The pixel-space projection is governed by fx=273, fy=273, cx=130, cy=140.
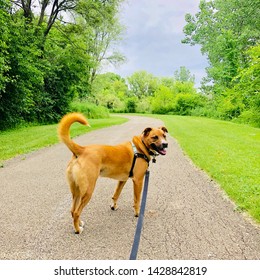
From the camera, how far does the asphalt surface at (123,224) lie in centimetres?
314

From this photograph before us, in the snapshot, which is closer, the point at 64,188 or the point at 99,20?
the point at 64,188

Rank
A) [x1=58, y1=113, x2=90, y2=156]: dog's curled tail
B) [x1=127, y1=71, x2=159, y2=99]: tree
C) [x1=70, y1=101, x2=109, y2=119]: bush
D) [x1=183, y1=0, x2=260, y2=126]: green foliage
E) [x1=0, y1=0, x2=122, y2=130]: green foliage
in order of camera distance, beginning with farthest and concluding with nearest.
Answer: [x1=127, y1=71, x2=159, y2=99]: tree
[x1=183, y1=0, x2=260, y2=126]: green foliage
[x1=70, y1=101, x2=109, y2=119]: bush
[x1=0, y1=0, x2=122, y2=130]: green foliage
[x1=58, y1=113, x2=90, y2=156]: dog's curled tail

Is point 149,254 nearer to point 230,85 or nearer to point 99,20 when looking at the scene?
point 99,20

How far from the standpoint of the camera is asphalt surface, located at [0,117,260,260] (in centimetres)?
314

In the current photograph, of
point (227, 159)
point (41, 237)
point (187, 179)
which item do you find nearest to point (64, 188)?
point (41, 237)

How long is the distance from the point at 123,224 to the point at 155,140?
4.33ft

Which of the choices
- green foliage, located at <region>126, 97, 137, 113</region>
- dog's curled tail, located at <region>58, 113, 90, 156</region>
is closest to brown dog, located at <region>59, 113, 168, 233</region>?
dog's curled tail, located at <region>58, 113, 90, 156</region>

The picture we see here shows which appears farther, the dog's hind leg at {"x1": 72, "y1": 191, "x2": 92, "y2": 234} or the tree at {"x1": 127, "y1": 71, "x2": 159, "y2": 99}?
the tree at {"x1": 127, "y1": 71, "x2": 159, "y2": 99}

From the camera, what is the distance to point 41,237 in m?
3.46

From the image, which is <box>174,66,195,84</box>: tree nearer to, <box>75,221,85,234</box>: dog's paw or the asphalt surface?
the asphalt surface

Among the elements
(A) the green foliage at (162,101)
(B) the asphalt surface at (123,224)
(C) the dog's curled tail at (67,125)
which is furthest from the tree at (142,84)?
(C) the dog's curled tail at (67,125)

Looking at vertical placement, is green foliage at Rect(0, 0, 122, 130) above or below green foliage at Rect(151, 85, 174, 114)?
above

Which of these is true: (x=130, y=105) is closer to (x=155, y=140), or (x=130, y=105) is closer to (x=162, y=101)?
(x=162, y=101)
